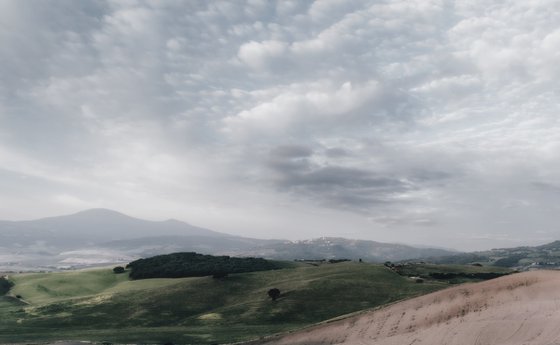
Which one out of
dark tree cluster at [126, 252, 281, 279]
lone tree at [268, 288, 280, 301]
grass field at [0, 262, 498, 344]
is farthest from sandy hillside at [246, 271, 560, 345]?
dark tree cluster at [126, 252, 281, 279]

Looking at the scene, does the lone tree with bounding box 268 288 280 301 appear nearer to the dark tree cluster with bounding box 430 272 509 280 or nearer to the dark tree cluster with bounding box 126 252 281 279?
the dark tree cluster with bounding box 126 252 281 279

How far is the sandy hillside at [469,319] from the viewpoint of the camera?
67.2ft

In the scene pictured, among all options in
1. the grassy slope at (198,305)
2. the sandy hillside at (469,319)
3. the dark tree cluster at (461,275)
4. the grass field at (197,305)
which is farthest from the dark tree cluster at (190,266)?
the sandy hillside at (469,319)

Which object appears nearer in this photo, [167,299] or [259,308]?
[259,308]

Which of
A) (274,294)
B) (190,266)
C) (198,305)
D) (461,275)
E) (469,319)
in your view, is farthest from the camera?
(190,266)

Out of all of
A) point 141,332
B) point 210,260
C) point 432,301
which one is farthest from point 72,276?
point 432,301

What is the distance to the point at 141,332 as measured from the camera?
56531 millimetres

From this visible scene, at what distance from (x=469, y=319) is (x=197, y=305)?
63.6 meters

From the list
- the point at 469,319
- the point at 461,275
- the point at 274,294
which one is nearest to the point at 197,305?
the point at 274,294

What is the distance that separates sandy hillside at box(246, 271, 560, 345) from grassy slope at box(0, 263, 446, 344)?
76.3ft

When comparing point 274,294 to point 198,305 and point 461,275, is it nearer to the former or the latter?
point 198,305

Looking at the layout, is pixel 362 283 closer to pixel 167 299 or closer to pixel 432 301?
pixel 167 299

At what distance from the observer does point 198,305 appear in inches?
3068

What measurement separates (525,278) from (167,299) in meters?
70.7
